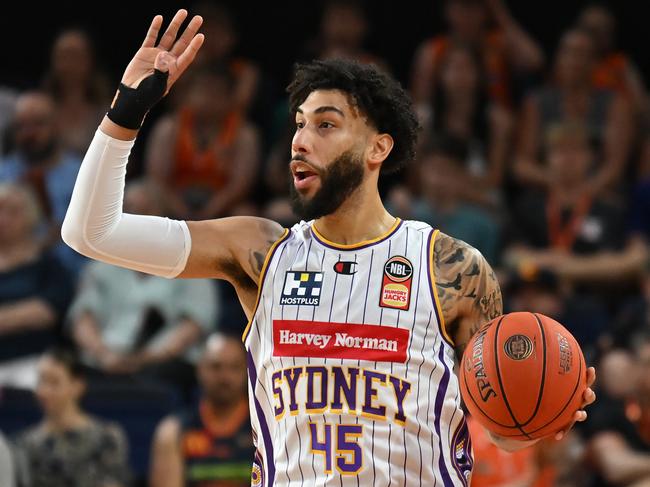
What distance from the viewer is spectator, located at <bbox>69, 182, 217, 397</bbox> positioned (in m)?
8.97

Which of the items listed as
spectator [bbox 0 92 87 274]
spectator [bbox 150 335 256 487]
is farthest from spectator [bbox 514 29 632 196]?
spectator [bbox 0 92 87 274]

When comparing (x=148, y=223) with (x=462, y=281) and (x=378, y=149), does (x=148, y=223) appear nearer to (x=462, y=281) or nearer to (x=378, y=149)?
(x=378, y=149)

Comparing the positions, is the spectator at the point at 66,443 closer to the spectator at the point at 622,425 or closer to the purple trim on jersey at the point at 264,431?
the spectator at the point at 622,425

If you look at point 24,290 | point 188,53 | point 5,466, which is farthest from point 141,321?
point 188,53

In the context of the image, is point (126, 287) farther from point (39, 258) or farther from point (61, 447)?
point (61, 447)

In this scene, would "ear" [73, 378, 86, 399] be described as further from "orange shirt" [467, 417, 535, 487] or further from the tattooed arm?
the tattooed arm

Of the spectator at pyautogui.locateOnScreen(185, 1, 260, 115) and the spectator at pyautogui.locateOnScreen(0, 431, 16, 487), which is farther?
→ the spectator at pyautogui.locateOnScreen(185, 1, 260, 115)

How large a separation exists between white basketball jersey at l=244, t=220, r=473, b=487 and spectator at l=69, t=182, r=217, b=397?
15.3 feet

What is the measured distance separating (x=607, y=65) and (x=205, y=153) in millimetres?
3445

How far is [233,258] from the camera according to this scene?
4.45m

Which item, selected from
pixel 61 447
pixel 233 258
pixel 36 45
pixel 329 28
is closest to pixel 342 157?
pixel 233 258

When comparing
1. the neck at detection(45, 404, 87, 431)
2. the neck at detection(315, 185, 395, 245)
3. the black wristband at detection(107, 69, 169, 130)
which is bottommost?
the neck at detection(45, 404, 87, 431)

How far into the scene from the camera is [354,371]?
4.17 m

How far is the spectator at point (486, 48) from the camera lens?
33.4ft
